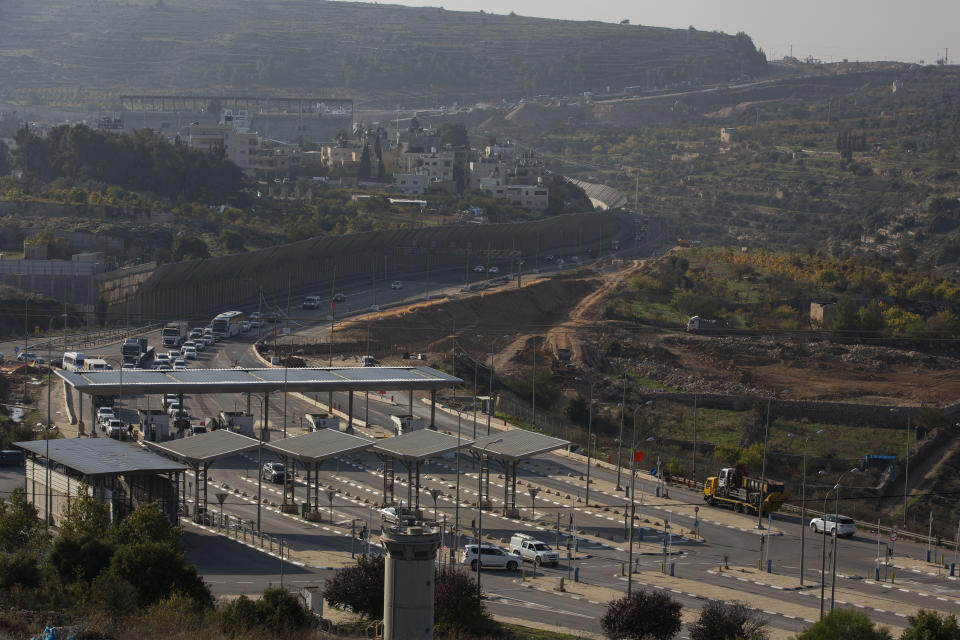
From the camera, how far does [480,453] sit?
109ft

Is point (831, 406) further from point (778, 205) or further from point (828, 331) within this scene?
point (778, 205)

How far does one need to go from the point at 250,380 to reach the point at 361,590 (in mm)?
14886

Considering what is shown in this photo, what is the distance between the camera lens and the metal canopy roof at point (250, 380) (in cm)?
3500

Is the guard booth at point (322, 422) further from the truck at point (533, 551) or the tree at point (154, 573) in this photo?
the tree at point (154, 573)

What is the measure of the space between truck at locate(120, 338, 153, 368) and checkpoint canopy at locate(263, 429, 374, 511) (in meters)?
16.9

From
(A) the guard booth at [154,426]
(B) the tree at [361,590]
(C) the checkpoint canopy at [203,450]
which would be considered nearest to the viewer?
(B) the tree at [361,590]

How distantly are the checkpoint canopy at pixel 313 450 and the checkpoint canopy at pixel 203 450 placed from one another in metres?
0.70

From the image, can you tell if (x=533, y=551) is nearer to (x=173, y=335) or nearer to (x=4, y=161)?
(x=173, y=335)

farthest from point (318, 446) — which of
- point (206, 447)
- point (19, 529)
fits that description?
point (19, 529)

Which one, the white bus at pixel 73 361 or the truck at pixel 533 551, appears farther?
the white bus at pixel 73 361

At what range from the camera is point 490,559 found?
27609 mm

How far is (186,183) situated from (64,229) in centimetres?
1931

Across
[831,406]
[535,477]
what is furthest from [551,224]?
[535,477]

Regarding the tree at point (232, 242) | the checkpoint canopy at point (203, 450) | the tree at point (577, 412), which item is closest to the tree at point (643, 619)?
the checkpoint canopy at point (203, 450)
